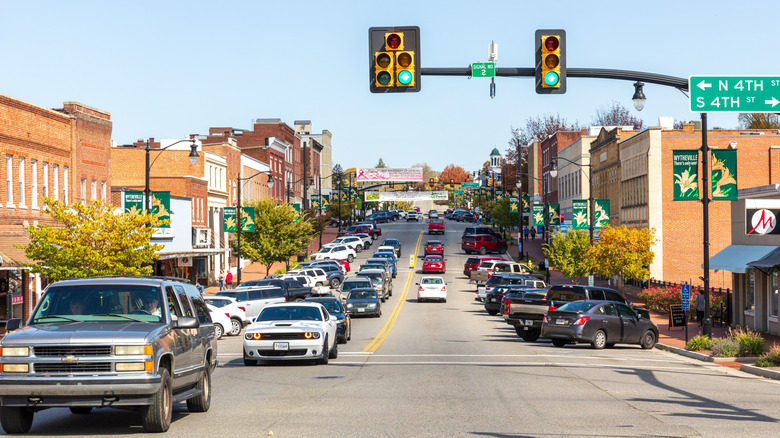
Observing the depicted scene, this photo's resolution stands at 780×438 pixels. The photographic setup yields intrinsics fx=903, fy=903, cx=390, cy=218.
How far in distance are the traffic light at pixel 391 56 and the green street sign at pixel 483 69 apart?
2036 millimetres

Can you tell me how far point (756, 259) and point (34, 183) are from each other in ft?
91.5

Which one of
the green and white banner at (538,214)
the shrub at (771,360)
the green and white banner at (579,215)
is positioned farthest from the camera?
the green and white banner at (538,214)

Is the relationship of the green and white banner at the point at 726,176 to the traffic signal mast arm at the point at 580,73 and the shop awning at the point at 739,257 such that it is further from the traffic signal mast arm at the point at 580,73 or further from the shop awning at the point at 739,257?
the traffic signal mast arm at the point at 580,73

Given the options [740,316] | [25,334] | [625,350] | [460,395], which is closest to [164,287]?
[25,334]

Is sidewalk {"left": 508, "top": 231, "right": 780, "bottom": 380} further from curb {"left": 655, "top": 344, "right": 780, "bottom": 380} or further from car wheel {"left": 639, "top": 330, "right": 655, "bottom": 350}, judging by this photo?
car wheel {"left": 639, "top": 330, "right": 655, "bottom": 350}

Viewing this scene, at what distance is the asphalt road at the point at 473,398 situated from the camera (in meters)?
11.7

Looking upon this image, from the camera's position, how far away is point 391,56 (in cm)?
1481

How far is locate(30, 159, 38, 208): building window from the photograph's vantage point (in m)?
36.6

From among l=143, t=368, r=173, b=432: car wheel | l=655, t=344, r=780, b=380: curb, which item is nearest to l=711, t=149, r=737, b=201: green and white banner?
l=655, t=344, r=780, b=380: curb

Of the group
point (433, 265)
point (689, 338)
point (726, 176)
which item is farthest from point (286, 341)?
point (433, 265)

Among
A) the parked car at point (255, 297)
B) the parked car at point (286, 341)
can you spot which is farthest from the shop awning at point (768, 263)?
the parked car at point (255, 297)

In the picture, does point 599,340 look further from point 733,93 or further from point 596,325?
point 733,93

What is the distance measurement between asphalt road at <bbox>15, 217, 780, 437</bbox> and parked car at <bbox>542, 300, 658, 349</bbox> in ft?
1.89

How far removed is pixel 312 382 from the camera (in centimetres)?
1745
